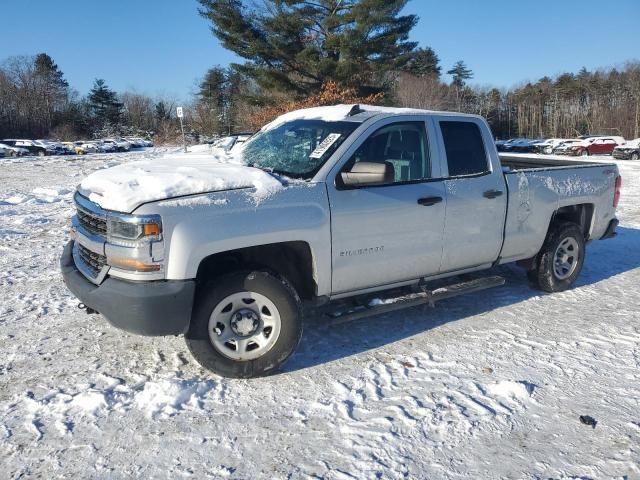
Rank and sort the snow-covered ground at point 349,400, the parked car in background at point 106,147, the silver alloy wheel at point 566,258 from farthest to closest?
the parked car in background at point 106,147, the silver alloy wheel at point 566,258, the snow-covered ground at point 349,400

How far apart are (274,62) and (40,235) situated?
23828mm

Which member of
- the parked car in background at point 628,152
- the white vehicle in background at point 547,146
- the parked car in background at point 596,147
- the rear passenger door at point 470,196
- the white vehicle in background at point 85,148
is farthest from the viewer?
the white vehicle in background at point 85,148

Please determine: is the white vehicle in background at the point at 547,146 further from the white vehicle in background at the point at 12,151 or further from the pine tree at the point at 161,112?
the pine tree at the point at 161,112

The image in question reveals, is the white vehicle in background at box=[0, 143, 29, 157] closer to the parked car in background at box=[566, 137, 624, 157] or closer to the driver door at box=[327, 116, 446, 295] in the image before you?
the parked car in background at box=[566, 137, 624, 157]

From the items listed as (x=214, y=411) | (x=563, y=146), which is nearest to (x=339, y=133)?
(x=214, y=411)

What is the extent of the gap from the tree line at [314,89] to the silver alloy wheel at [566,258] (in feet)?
72.3

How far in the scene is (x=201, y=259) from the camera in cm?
338

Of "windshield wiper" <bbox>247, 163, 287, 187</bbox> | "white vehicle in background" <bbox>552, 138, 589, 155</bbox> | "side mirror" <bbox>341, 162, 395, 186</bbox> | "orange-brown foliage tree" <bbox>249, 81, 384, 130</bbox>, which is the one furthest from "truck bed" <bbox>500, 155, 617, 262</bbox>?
"white vehicle in background" <bbox>552, 138, 589, 155</bbox>

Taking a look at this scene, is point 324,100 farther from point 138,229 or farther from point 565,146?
point 138,229

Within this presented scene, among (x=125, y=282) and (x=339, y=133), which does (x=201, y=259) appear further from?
(x=339, y=133)

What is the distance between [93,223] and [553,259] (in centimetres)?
462

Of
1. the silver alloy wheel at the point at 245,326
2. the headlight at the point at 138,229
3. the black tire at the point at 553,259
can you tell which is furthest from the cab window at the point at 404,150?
the black tire at the point at 553,259

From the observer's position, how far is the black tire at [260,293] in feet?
11.6

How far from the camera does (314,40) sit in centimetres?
2950
